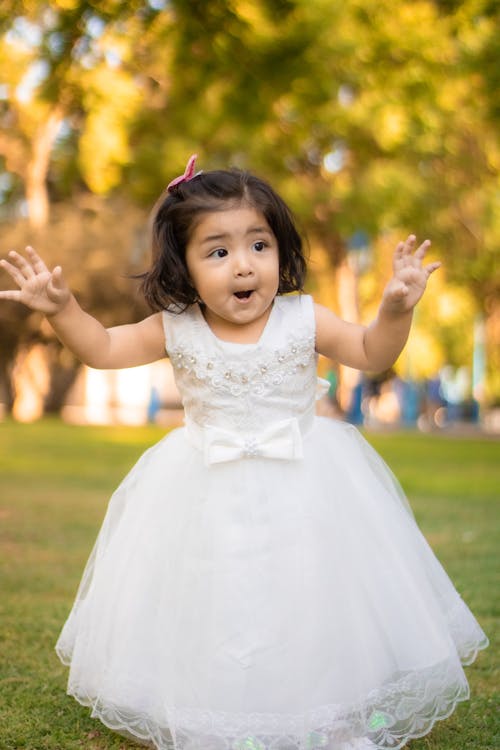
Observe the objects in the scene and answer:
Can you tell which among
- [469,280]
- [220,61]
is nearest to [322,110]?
[220,61]

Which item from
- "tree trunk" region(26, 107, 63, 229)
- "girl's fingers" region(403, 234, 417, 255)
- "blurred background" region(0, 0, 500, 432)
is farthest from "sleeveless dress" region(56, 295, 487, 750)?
"tree trunk" region(26, 107, 63, 229)

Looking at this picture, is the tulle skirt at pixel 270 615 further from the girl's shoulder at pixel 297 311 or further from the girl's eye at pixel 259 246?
the girl's eye at pixel 259 246

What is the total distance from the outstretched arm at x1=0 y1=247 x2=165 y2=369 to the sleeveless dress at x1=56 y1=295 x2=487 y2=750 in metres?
0.09

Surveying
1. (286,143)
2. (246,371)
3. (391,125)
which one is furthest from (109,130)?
(246,371)

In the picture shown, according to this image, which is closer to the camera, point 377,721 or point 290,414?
point 377,721

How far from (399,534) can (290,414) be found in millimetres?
473

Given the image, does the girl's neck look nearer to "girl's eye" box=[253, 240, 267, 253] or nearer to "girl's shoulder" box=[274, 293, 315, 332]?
"girl's shoulder" box=[274, 293, 315, 332]

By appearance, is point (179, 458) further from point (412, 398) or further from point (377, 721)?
point (412, 398)

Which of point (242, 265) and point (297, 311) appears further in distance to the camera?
point (297, 311)

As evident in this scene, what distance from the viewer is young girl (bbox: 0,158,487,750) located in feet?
9.45

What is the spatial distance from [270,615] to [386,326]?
911 mm

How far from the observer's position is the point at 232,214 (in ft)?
10.5

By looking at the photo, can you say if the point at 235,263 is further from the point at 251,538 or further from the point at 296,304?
the point at 251,538

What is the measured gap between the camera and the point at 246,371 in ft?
10.4
